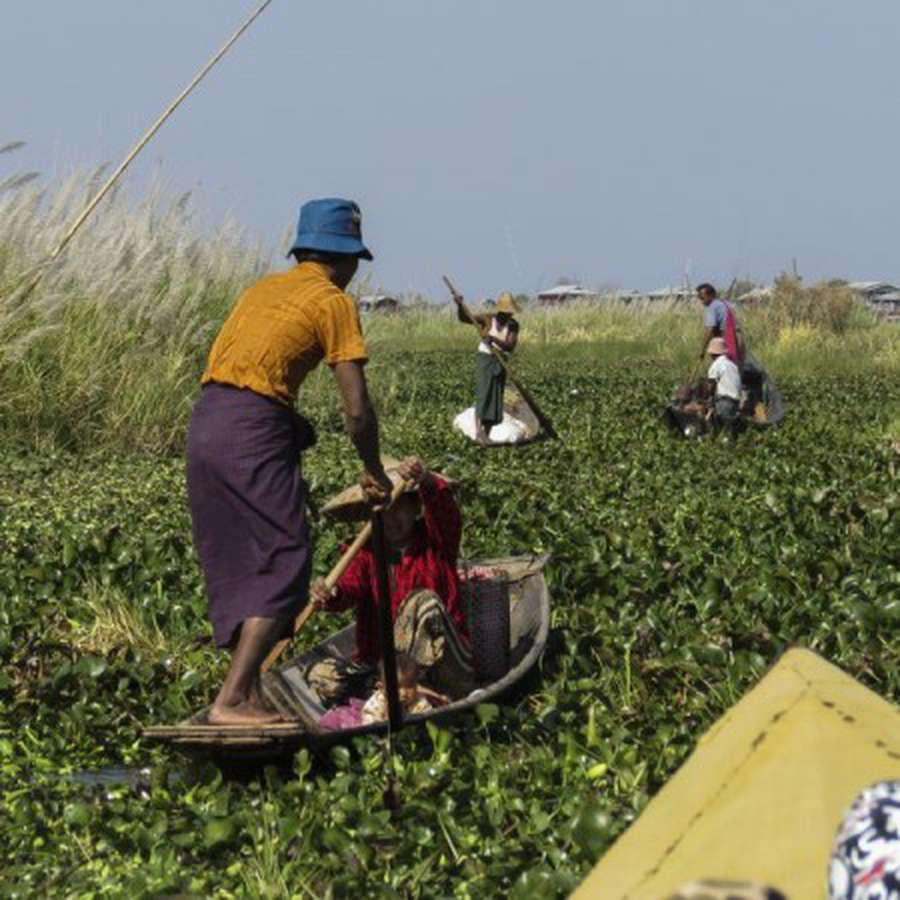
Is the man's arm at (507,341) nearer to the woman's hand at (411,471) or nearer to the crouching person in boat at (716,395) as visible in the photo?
the crouching person in boat at (716,395)

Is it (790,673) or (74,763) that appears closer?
(790,673)

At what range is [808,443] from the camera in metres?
16.2

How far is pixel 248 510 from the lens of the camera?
6.67m

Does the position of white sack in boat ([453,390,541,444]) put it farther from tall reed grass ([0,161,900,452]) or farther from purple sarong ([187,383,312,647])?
purple sarong ([187,383,312,647])

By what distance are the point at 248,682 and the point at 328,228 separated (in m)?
1.45

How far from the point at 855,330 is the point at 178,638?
1243 inches

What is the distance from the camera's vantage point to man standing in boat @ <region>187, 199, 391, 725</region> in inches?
261

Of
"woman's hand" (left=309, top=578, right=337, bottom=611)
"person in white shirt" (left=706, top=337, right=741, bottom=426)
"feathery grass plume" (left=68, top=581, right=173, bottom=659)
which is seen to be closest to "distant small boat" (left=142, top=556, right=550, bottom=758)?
"woman's hand" (left=309, top=578, right=337, bottom=611)

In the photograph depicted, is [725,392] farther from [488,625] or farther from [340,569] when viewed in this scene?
[340,569]

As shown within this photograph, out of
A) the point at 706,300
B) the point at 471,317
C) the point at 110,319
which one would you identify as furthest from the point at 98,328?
the point at 706,300

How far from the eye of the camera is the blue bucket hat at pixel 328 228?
6.86m

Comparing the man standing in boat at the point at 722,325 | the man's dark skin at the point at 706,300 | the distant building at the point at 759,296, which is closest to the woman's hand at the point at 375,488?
the man standing in boat at the point at 722,325

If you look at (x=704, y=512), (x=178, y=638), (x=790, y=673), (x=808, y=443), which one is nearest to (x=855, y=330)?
(x=808, y=443)

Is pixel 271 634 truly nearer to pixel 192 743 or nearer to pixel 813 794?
pixel 192 743
